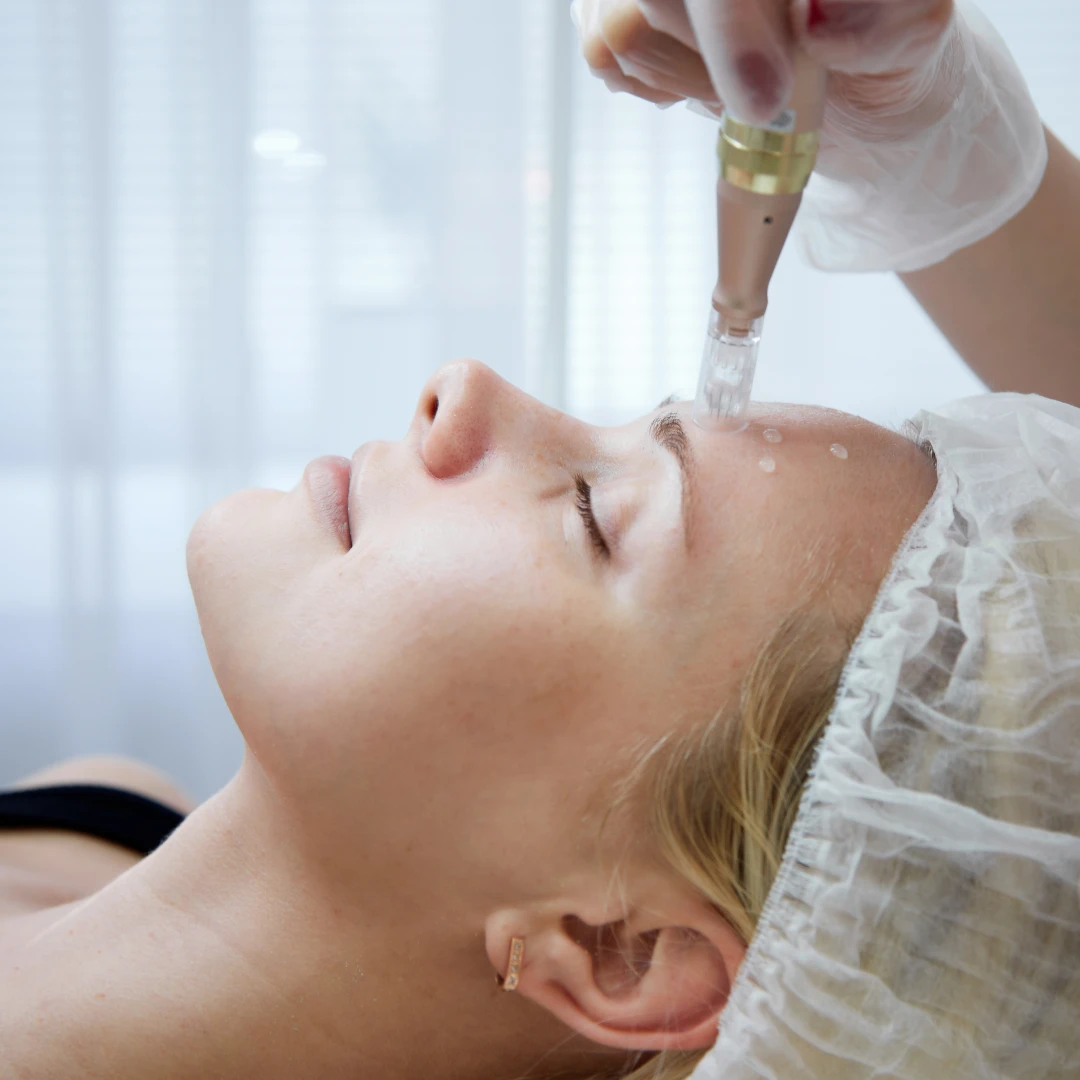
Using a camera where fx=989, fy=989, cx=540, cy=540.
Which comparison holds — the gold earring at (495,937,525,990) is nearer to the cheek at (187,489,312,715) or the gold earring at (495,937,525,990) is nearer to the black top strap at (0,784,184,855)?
the cheek at (187,489,312,715)

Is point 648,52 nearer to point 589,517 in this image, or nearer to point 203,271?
Result: point 589,517

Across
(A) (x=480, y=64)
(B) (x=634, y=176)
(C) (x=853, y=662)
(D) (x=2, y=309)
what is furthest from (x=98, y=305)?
(C) (x=853, y=662)

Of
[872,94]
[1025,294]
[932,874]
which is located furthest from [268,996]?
[1025,294]

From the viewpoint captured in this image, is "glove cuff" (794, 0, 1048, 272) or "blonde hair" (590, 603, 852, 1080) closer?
"blonde hair" (590, 603, 852, 1080)

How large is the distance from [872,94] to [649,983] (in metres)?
0.85

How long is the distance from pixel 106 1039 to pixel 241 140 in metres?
1.90

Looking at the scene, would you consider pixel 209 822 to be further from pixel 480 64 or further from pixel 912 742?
pixel 480 64

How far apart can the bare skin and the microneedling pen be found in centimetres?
13

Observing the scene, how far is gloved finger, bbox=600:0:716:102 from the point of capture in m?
0.79

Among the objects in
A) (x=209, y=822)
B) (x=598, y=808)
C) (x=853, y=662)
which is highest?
(x=853, y=662)

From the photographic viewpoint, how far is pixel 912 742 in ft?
2.46

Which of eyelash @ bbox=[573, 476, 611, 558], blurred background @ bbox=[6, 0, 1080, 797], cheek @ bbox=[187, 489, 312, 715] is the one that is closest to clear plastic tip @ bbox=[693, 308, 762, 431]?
eyelash @ bbox=[573, 476, 611, 558]

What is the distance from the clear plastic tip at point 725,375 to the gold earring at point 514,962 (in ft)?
1.56

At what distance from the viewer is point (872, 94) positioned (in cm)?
97
